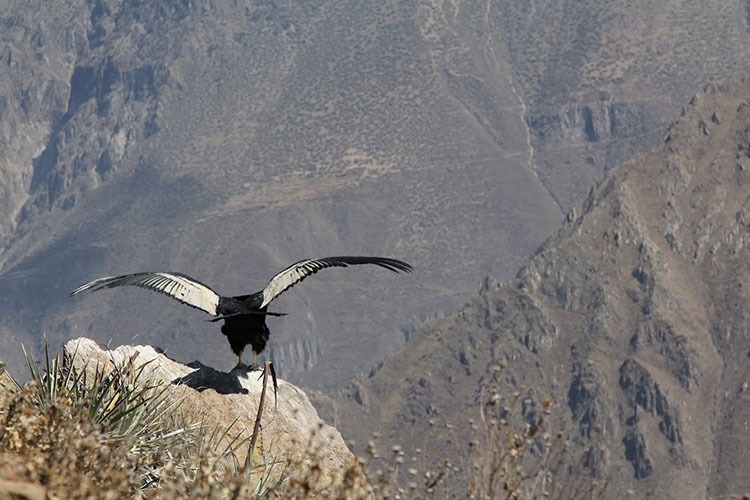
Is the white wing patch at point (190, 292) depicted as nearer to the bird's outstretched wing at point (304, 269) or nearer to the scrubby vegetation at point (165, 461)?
the bird's outstretched wing at point (304, 269)

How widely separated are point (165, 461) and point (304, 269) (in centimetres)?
224

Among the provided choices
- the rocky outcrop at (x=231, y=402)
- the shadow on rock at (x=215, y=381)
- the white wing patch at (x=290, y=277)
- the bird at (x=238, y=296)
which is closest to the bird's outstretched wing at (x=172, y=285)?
the bird at (x=238, y=296)

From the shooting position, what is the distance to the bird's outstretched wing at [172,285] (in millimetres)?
15391

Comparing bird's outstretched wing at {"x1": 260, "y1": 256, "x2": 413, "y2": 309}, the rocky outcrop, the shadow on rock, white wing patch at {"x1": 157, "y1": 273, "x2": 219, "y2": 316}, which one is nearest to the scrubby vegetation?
white wing patch at {"x1": 157, "y1": 273, "x2": 219, "y2": 316}

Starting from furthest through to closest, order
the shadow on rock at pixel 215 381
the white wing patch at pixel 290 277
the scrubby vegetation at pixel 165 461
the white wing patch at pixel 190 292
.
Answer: the shadow on rock at pixel 215 381 < the white wing patch at pixel 190 292 < the white wing patch at pixel 290 277 < the scrubby vegetation at pixel 165 461

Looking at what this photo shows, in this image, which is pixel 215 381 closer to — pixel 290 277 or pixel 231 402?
pixel 231 402

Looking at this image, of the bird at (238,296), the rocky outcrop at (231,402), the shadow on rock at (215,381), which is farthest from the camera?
the shadow on rock at (215,381)

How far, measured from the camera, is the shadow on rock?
17.6 metres

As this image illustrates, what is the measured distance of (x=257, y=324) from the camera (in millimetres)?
16156

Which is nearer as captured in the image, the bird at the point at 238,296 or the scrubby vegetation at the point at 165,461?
the scrubby vegetation at the point at 165,461

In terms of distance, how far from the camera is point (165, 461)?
13891 mm

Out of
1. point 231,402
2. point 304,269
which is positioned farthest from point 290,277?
point 231,402

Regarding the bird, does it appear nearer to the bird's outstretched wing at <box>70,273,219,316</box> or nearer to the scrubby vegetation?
the bird's outstretched wing at <box>70,273,219,316</box>

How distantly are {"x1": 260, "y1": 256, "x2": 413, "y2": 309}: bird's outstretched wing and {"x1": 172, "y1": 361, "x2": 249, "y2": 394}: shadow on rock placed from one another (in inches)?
99.7
